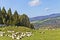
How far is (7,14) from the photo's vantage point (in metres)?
125

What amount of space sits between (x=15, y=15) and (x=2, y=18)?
43.8 ft

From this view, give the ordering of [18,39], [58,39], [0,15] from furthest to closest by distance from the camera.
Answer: [0,15], [18,39], [58,39]

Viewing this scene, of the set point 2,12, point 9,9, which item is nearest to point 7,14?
point 2,12

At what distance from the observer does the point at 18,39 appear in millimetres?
39688

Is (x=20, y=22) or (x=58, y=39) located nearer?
(x=58, y=39)

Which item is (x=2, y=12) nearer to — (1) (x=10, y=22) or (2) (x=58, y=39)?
(1) (x=10, y=22)

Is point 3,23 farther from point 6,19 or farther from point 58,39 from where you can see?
point 58,39

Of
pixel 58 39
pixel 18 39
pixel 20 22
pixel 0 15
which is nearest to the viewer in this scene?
pixel 58 39

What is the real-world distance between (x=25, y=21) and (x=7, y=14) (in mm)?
17671

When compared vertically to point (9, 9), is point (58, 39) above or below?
below

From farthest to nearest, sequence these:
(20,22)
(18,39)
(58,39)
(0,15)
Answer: (20,22) < (0,15) < (18,39) < (58,39)

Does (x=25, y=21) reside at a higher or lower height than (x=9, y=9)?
lower

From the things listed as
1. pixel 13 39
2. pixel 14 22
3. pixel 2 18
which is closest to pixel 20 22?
pixel 14 22

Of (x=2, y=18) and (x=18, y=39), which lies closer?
(x=18, y=39)
